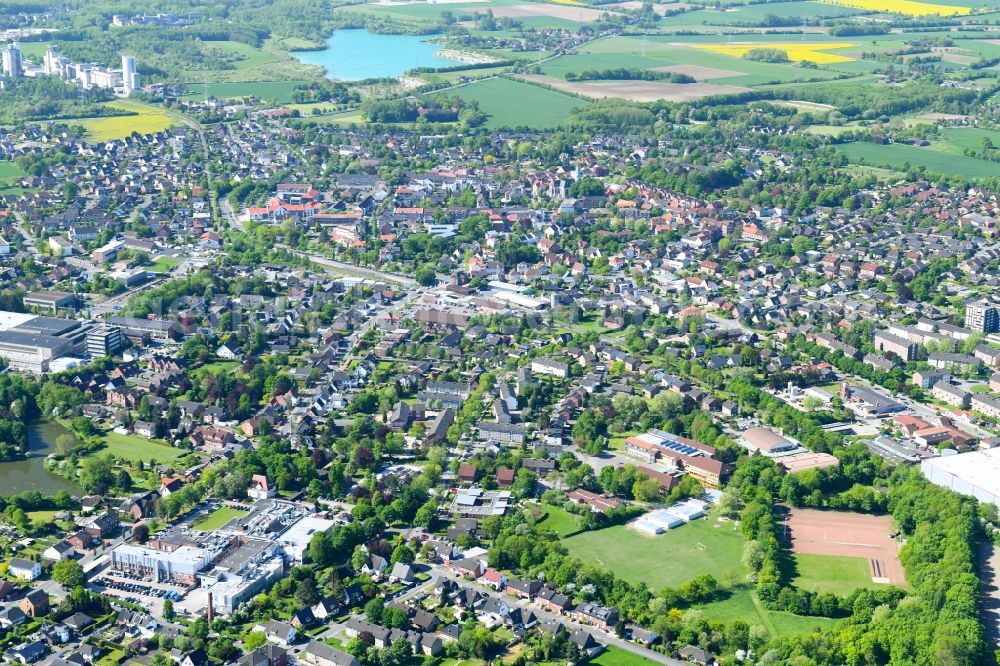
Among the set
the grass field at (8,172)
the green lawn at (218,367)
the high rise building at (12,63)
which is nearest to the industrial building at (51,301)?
the green lawn at (218,367)

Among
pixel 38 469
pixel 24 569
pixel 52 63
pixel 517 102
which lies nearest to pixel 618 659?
pixel 24 569

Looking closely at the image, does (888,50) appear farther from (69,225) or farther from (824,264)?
(69,225)

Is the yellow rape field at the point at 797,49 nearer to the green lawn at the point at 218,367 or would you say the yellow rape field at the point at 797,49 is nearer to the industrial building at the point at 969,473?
the green lawn at the point at 218,367

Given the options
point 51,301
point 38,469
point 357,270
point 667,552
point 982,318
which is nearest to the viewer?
point 667,552

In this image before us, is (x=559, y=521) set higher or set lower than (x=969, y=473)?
lower

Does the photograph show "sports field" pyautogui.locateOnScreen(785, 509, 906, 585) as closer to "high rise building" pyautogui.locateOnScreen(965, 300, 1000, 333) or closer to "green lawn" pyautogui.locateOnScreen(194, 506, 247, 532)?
"green lawn" pyautogui.locateOnScreen(194, 506, 247, 532)

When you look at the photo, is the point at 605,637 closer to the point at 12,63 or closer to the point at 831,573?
the point at 831,573

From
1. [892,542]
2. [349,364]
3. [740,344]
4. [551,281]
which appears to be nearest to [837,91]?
[551,281]
